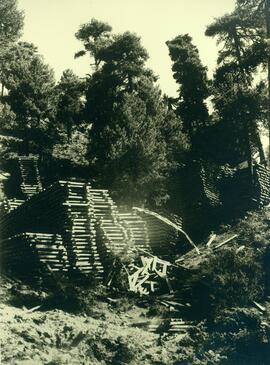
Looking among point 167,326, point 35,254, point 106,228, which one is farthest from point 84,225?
point 167,326

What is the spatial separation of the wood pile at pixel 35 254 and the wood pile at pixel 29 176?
14986 millimetres

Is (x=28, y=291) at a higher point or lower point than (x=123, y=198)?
lower

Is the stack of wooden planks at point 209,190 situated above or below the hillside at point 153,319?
above

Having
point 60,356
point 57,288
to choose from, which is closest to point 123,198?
point 57,288

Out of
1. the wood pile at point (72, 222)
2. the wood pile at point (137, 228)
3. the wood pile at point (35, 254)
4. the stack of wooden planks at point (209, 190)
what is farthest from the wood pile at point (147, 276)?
the stack of wooden planks at point (209, 190)

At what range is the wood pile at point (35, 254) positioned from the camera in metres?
17.1

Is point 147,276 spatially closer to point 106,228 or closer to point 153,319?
point 153,319

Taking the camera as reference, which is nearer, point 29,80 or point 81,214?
point 81,214

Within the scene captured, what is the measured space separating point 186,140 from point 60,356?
21.1 m

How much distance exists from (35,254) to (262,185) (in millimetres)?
17566

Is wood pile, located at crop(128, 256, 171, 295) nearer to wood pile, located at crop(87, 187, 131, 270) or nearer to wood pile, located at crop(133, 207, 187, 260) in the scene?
wood pile, located at crop(87, 187, 131, 270)

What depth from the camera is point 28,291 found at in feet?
51.8

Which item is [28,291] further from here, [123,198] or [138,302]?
[123,198]

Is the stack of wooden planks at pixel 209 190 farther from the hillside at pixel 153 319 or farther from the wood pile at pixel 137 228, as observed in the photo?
the hillside at pixel 153 319
